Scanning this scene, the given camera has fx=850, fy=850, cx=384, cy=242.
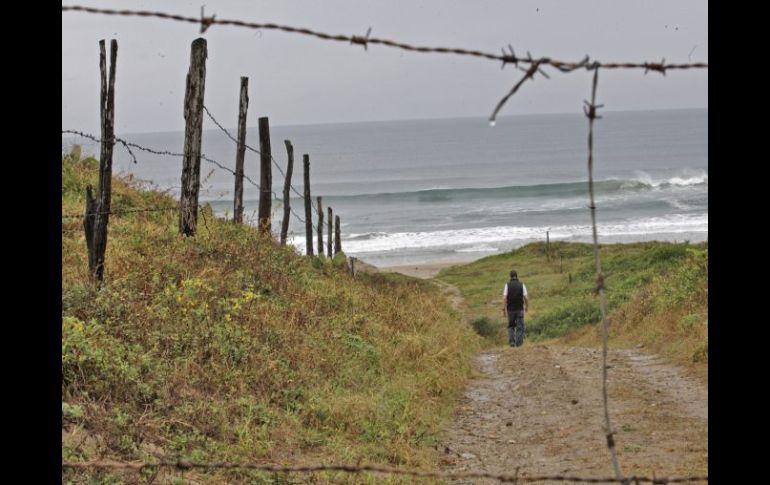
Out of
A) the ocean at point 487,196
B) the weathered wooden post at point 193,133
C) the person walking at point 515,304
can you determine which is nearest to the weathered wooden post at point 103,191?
the weathered wooden post at point 193,133

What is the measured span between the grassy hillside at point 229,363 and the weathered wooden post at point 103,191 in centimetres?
31

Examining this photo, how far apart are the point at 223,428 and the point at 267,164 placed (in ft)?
35.0

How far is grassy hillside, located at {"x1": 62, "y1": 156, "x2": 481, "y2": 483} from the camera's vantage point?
242 inches

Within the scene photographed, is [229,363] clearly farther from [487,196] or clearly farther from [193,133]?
[487,196]

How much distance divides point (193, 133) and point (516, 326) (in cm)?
761

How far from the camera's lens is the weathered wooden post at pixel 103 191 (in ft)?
27.1

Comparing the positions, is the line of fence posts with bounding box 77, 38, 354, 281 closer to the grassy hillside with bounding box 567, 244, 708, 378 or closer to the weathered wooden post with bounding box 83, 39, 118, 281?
the weathered wooden post with bounding box 83, 39, 118, 281

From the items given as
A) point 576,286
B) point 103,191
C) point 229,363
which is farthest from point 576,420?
point 576,286

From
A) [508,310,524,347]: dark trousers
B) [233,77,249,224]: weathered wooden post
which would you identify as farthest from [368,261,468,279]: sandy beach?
[233,77,249,224]: weathered wooden post

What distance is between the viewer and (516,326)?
16781 millimetres

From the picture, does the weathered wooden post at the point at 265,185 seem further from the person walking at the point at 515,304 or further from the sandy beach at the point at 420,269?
the sandy beach at the point at 420,269
